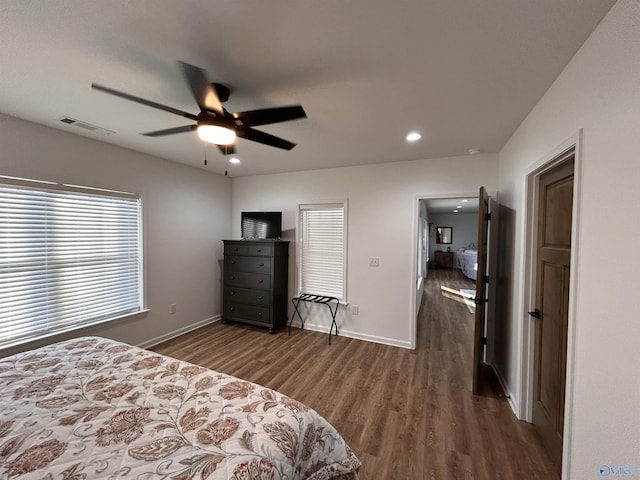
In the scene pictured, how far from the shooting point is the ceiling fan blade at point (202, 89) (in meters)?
1.18

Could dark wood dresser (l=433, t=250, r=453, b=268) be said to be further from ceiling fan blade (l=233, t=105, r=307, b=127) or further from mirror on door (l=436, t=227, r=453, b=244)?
ceiling fan blade (l=233, t=105, r=307, b=127)

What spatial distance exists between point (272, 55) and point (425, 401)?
9.52ft

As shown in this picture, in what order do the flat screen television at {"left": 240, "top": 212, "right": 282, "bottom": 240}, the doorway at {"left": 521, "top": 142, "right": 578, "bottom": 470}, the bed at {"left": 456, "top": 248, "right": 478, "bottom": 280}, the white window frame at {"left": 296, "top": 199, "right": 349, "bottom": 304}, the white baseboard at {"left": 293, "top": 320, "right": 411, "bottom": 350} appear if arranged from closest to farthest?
1. the doorway at {"left": 521, "top": 142, "right": 578, "bottom": 470}
2. the white baseboard at {"left": 293, "top": 320, "right": 411, "bottom": 350}
3. the white window frame at {"left": 296, "top": 199, "right": 349, "bottom": 304}
4. the flat screen television at {"left": 240, "top": 212, "right": 282, "bottom": 240}
5. the bed at {"left": 456, "top": 248, "right": 478, "bottom": 280}

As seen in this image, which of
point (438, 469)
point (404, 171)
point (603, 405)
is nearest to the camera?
point (603, 405)

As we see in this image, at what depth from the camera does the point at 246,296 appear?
3.98m

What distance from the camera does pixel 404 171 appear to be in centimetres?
340

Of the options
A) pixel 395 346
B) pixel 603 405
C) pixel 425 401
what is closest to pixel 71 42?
pixel 603 405

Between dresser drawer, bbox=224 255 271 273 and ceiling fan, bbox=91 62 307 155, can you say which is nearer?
ceiling fan, bbox=91 62 307 155

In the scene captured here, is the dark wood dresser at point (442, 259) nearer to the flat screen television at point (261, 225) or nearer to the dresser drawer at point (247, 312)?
the flat screen television at point (261, 225)

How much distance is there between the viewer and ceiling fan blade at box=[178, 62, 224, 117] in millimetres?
1184

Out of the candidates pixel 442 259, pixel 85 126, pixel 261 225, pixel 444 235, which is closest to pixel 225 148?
pixel 85 126

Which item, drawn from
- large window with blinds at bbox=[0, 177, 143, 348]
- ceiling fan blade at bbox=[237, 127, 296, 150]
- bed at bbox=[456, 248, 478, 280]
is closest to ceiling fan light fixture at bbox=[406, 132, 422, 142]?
ceiling fan blade at bbox=[237, 127, 296, 150]

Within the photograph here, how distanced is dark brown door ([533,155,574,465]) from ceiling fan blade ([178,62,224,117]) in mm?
2092

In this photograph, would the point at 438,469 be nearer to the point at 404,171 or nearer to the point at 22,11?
the point at 404,171
